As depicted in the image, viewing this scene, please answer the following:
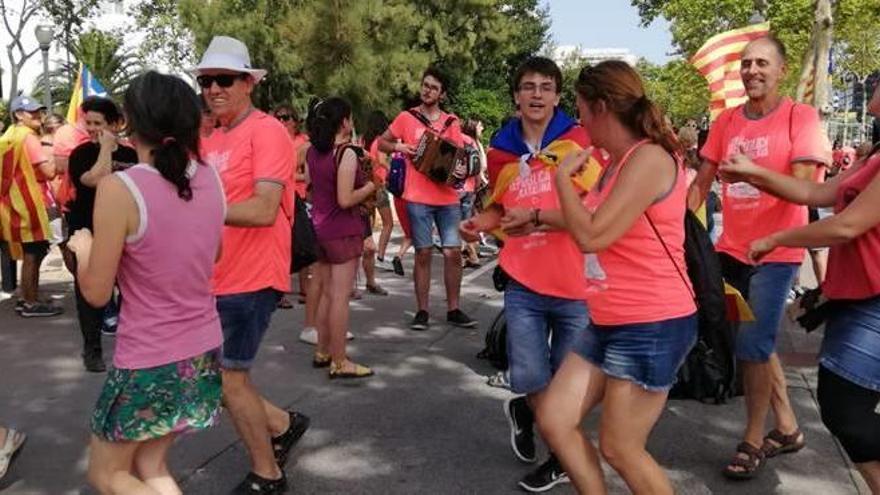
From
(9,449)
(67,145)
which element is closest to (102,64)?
(67,145)

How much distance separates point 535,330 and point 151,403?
171cm

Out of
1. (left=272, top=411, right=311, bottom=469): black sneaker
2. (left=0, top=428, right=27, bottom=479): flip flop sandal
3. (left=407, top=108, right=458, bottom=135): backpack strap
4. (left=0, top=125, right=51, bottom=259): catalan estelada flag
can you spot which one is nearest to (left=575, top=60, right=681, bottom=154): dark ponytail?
(left=272, top=411, right=311, bottom=469): black sneaker

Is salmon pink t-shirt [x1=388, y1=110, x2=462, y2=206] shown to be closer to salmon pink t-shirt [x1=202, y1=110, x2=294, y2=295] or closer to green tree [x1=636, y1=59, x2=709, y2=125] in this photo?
salmon pink t-shirt [x1=202, y1=110, x2=294, y2=295]

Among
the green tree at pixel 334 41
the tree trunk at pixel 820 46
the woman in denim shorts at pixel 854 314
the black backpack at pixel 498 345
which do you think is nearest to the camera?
the woman in denim shorts at pixel 854 314

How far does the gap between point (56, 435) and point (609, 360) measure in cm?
300

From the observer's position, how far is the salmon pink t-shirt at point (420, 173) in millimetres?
7012

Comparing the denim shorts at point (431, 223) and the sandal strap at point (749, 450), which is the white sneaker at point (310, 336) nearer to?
the denim shorts at point (431, 223)

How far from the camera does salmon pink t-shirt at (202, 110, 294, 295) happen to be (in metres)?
3.49

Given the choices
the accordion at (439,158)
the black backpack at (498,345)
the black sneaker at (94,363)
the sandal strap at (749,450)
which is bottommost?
the black sneaker at (94,363)

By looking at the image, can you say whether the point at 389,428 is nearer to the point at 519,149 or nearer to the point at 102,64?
the point at 519,149

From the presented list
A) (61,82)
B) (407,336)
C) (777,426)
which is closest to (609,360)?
(777,426)

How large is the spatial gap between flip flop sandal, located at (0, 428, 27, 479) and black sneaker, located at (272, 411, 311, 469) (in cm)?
112

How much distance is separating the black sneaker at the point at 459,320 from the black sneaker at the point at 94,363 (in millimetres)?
2721

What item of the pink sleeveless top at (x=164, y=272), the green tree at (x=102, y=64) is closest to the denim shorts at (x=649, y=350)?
the pink sleeveless top at (x=164, y=272)
